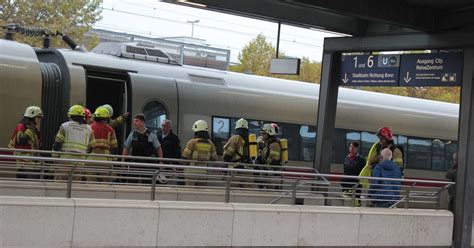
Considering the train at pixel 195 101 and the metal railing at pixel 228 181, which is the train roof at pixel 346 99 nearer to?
the train at pixel 195 101

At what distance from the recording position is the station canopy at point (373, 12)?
522 inches

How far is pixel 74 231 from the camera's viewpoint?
9078 millimetres

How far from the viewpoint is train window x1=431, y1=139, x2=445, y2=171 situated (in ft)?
72.5

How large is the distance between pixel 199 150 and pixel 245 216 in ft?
8.98

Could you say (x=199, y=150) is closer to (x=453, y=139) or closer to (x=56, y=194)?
(x=56, y=194)

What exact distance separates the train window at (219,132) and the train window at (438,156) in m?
7.29

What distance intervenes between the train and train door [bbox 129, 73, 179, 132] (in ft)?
0.07

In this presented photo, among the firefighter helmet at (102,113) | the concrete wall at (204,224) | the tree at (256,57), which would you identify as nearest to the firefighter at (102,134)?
the firefighter helmet at (102,113)

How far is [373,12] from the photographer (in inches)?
535

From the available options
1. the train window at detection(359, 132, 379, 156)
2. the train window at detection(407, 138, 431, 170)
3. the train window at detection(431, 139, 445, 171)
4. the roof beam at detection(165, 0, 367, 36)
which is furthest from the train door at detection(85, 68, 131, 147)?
the train window at detection(431, 139, 445, 171)

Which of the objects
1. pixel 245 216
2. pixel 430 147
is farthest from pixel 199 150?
pixel 430 147

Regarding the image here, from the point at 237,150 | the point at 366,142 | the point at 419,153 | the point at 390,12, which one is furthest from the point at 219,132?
the point at 419,153

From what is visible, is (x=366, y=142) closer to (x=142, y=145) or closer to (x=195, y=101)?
(x=195, y=101)

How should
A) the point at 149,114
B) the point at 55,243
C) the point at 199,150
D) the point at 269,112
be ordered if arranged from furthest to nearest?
the point at 269,112 → the point at 149,114 → the point at 199,150 → the point at 55,243
